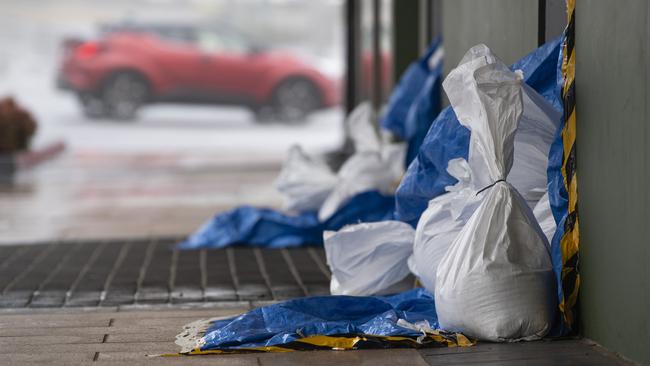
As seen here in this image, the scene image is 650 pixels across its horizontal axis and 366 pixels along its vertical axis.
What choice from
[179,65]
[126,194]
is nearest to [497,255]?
[126,194]

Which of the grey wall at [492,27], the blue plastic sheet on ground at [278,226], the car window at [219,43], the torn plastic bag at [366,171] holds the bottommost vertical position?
the car window at [219,43]

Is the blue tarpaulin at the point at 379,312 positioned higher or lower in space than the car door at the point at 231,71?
higher

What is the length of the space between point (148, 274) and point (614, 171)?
2.76 m

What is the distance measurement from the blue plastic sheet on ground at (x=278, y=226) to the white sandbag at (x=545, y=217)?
2.35m

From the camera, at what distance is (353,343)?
12.0 feet

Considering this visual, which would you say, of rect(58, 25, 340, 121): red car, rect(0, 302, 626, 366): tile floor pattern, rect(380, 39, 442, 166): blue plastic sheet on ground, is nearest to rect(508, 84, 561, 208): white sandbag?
rect(0, 302, 626, 366): tile floor pattern

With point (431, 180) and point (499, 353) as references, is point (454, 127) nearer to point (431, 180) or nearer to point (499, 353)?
point (431, 180)

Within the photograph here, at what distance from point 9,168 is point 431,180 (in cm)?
870

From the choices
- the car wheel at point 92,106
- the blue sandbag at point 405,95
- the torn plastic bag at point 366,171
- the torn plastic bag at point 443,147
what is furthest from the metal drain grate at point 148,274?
the car wheel at point 92,106

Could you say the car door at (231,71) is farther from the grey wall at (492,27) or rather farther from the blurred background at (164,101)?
the grey wall at (492,27)

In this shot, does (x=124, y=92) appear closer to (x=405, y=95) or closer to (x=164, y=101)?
(x=164, y=101)

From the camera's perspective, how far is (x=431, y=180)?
15.1ft

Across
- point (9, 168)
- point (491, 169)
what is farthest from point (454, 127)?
point (9, 168)

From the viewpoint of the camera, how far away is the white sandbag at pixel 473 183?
3.96 metres
